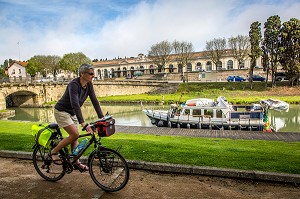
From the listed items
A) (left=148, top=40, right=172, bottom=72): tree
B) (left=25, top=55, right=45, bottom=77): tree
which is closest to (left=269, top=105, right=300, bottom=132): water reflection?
(left=148, top=40, right=172, bottom=72): tree

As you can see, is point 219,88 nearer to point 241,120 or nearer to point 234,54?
point 234,54

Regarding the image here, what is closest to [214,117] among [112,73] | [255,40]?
[255,40]

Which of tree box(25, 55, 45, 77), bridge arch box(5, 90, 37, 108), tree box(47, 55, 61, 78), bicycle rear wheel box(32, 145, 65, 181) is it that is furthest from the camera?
tree box(47, 55, 61, 78)

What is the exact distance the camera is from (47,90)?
1912 inches

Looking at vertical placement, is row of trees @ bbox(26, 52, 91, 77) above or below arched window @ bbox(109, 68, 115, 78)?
above

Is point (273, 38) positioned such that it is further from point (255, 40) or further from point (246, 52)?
point (246, 52)

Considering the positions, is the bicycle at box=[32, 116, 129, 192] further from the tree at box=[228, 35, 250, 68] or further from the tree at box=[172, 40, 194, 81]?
the tree at box=[172, 40, 194, 81]

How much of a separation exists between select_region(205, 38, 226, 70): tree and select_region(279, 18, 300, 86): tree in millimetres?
26053

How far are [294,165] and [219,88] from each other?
141ft

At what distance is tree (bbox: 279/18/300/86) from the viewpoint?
4088cm

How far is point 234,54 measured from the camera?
67.7m

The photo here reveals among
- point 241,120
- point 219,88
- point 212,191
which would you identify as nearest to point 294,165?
point 212,191

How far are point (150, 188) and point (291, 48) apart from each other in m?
45.5

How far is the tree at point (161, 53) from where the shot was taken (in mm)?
73188
